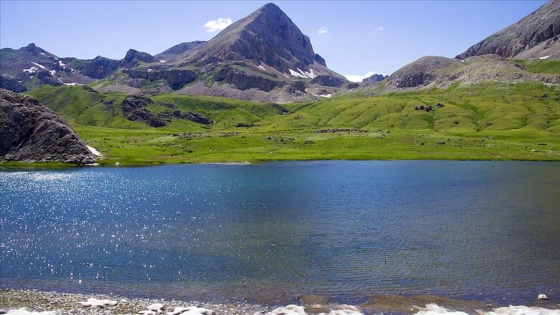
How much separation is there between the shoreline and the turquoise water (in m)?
1.56

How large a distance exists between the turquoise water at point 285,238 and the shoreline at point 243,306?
1556 mm

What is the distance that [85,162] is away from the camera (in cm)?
15300

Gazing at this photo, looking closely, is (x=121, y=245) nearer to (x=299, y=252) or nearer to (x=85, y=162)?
(x=299, y=252)

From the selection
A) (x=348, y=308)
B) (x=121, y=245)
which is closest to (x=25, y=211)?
(x=121, y=245)

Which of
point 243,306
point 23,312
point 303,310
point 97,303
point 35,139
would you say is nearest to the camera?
point 23,312

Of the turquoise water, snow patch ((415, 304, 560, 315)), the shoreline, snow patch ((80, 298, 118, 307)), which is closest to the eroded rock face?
the turquoise water

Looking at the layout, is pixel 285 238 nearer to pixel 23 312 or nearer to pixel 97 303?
pixel 97 303

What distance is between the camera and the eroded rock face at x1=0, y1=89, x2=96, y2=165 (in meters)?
155

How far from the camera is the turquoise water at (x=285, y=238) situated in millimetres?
39406

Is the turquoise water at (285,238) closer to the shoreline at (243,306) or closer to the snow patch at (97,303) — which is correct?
the shoreline at (243,306)

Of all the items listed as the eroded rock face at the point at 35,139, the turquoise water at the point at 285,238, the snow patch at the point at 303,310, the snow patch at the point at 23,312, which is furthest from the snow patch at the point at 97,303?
the eroded rock face at the point at 35,139

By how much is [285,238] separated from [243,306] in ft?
67.1

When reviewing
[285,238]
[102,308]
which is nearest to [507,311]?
[285,238]

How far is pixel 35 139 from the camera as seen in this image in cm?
16025
